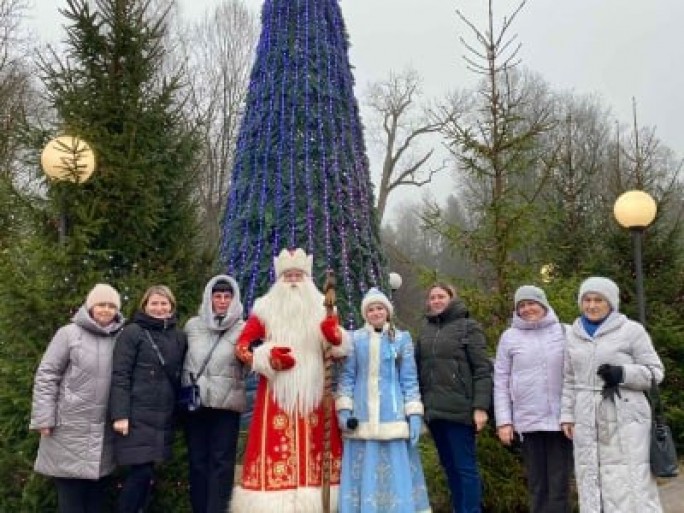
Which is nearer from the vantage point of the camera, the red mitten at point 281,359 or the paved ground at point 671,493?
the red mitten at point 281,359

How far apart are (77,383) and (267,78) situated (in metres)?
4.09

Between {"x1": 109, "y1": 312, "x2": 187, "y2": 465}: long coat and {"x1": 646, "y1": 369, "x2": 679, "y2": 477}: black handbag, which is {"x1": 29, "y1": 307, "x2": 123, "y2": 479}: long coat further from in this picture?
{"x1": 646, "y1": 369, "x2": 679, "y2": 477}: black handbag

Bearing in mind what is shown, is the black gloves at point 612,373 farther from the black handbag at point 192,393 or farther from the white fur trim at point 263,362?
the black handbag at point 192,393

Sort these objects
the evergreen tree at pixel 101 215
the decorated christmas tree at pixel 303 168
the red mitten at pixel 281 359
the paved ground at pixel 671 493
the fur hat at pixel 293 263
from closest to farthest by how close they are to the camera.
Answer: the red mitten at pixel 281 359
the fur hat at pixel 293 263
the evergreen tree at pixel 101 215
the paved ground at pixel 671 493
the decorated christmas tree at pixel 303 168

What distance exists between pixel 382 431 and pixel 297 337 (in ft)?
2.82

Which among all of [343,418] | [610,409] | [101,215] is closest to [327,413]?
[343,418]

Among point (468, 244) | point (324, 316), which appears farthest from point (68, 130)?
point (468, 244)

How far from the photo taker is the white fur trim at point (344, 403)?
4.62 metres

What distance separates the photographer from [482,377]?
187 inches

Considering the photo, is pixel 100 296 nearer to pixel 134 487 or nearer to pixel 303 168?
pixel 134 487

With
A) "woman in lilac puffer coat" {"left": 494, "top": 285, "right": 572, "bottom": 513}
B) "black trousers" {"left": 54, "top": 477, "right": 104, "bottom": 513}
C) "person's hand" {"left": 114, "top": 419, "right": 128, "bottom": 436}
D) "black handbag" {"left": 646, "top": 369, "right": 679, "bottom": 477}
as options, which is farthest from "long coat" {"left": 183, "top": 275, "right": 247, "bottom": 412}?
"black handbag" {"left": 646, "top": 369, "right": 679, "bottom": 477}

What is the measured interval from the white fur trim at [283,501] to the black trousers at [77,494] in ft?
3.15

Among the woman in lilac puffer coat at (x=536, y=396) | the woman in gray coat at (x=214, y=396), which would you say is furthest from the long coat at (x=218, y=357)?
the woman in lilac puffer coat at (x=536, y=396)

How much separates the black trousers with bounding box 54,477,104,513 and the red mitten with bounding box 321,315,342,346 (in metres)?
1.78
